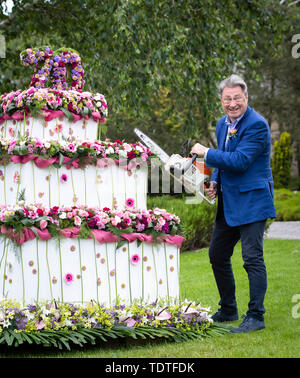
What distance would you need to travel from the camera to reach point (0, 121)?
4824 millimetres

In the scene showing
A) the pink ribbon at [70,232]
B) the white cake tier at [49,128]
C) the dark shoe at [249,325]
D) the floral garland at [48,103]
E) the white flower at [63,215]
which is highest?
the floral garland at [48,103]

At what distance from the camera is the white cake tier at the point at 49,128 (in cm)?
459

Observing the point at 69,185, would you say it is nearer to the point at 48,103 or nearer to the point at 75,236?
the point at 75,236

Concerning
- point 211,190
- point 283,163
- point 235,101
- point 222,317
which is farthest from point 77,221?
point 283,163

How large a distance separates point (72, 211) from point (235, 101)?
5.23ft

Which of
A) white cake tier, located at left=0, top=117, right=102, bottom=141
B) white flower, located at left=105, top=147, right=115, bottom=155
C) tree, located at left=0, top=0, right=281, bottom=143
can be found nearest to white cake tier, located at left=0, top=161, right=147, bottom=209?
white flower, located at left=105, top=147, right=115, bottom=155

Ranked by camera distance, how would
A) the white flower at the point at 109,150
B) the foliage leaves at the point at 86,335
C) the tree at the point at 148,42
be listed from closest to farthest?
the foliage leaves at the point at 86,335 < the white flower at the point at 109,150 < the tree at the point at 148,42

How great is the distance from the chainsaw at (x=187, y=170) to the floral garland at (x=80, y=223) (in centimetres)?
37

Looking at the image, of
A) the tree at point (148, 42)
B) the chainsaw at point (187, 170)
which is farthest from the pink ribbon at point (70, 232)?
the tree at point (148, 42)

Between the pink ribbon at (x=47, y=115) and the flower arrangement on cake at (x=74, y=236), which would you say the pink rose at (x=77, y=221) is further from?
the pink ribbon at (x=47, y=115)

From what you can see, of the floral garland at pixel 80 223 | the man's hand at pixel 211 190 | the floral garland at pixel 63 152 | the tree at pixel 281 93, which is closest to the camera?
the floral garland at pixel 80 223

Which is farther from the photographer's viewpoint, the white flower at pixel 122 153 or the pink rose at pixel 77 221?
the white flower at pixel 122 153

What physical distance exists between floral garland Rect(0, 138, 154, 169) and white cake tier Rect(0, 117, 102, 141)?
0.34ft
